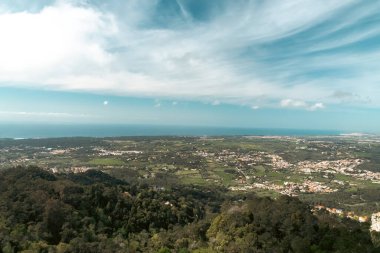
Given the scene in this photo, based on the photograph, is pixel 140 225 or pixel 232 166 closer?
pixel 140 225

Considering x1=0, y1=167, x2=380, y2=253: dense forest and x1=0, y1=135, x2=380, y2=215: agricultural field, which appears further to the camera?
x1=0, y1=135, x2=380, y2=215: agricultural field

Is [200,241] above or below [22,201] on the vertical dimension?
below

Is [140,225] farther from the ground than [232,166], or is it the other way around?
[232,166]

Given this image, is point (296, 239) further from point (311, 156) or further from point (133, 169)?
point (311, 156)

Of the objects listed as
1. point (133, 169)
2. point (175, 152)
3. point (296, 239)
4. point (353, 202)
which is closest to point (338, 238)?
point (296, 239)

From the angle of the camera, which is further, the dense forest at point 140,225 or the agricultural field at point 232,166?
the agricultural field at point 232,166

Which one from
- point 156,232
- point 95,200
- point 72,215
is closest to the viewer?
point 72,215

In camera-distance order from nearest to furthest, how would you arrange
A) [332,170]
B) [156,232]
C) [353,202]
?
[156,232], [353,202], [332,170]

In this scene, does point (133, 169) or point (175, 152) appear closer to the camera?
point (133, 169)
